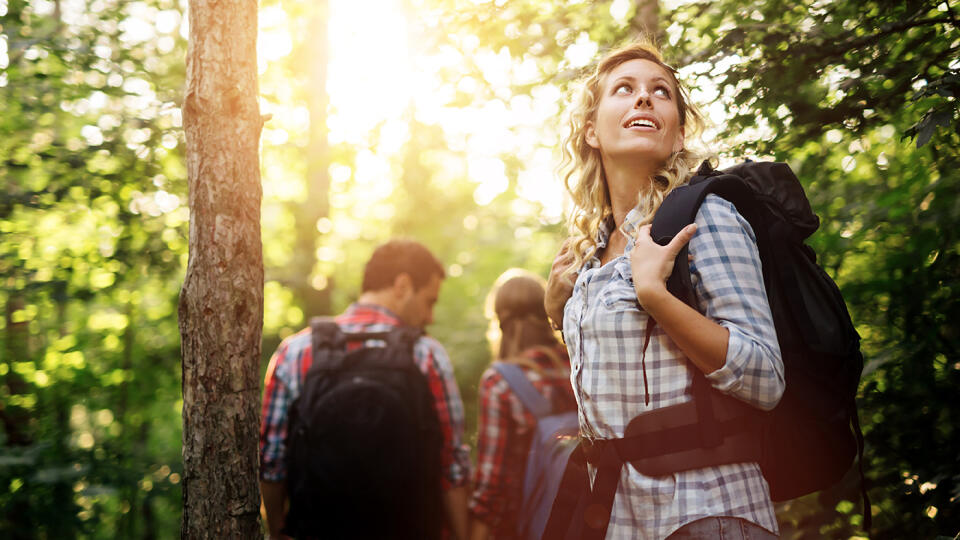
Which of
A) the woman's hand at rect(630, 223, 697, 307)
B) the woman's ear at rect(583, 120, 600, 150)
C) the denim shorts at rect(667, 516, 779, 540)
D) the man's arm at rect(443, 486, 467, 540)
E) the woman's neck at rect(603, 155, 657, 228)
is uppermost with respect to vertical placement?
the woman's ear at rect(583, 120, 600, 150)

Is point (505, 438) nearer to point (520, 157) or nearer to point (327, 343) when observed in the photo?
point (327, 343)

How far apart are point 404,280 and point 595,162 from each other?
1.60 m

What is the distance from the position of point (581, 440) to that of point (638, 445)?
0.90 ft

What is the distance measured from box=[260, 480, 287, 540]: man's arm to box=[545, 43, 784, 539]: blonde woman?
6.04 feet

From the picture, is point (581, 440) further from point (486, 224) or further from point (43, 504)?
point (486, 224)

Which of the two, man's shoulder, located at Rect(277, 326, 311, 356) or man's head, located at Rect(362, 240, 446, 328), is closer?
man's shoulder, located at Rect(277, 326, 311, 356)

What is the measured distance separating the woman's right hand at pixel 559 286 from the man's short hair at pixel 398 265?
146 centimetres

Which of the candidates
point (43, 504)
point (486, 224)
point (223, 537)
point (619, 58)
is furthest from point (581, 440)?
→ point (486, 224)

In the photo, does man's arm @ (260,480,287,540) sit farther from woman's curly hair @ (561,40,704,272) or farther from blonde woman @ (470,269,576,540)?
woman's curly hair @ (561,40,704,272)

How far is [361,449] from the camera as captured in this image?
2783 mm

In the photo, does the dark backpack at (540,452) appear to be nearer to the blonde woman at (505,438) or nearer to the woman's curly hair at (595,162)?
the blonde woman at (505,438)

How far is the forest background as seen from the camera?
2486 millimetres

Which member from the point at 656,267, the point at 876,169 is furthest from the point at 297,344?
the point at 876,169

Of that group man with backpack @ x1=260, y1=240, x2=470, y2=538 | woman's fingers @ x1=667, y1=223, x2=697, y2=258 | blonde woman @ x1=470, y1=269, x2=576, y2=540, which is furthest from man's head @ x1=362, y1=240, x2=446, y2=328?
woman's fingers @ x1=667, y1=223, x2=697, y2=258
